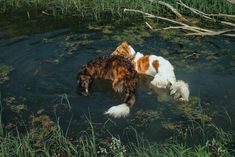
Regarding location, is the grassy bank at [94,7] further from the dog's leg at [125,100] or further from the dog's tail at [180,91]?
the dog's tail at [180,91]

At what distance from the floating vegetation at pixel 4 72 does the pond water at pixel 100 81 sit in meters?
A: 0.03

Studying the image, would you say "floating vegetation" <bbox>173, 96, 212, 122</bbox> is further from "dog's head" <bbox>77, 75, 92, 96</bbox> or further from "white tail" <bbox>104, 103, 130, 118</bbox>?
"dog's head" <bbox>77, 75, 92, 96</bbox>

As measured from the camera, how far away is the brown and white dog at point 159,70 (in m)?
6.68

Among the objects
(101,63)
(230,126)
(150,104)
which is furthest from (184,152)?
(101,63)

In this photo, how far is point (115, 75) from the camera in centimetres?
706

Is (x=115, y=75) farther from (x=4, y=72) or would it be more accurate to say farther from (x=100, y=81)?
(x=4, y=72)

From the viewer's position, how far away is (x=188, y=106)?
21.4ft

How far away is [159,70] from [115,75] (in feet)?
2.29

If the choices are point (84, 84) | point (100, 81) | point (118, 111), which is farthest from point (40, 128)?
point (100, 81)

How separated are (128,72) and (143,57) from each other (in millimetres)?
833

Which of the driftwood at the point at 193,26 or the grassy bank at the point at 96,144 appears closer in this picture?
the grassy bank at the point at 96,144

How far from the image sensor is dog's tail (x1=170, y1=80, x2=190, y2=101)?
21.7 feet

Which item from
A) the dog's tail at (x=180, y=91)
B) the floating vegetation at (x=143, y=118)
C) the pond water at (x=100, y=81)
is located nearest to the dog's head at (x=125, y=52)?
the pond water at (x=100, y=81)

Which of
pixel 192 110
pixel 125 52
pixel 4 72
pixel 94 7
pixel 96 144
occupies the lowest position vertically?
pixel 96 144
